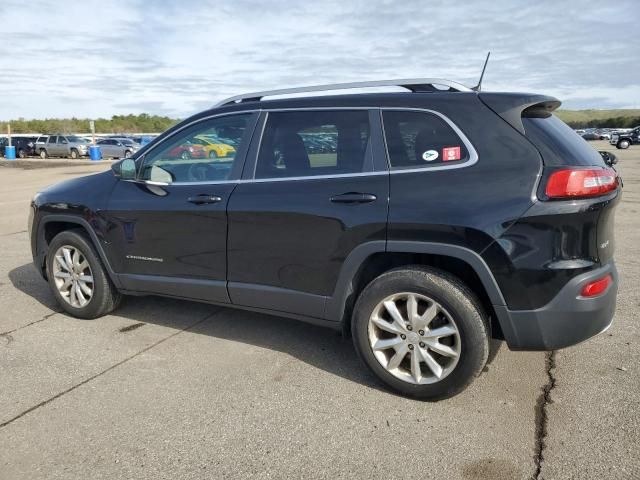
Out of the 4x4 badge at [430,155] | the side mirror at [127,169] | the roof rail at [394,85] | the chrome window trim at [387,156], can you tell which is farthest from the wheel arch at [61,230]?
the 4x4 badge at [430,155]

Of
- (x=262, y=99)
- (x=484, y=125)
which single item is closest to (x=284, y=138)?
(x=262, y=99)

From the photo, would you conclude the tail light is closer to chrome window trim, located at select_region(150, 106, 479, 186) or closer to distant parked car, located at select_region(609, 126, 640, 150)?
chrome window trim, located at select_region(150, 106, 479, 186)

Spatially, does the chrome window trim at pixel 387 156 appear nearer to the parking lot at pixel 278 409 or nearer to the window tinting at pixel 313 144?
the window tinting at pixel 313 144

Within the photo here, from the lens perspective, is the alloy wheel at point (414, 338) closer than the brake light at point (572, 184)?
No

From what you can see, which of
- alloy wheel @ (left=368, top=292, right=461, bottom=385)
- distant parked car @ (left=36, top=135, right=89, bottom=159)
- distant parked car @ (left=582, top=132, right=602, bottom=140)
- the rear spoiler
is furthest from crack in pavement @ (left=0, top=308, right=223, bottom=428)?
distant parked car @ (left=582, top=132, right=602, bottom=140)

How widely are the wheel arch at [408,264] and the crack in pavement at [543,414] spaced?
467mm

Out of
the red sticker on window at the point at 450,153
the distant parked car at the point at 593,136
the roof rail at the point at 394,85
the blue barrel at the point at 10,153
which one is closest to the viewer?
the red sticker on window at the point at 450,153

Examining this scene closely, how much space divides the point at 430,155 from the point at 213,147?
181 cm

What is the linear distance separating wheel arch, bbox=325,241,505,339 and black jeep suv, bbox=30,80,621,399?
12mm

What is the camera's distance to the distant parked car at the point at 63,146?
37.6m

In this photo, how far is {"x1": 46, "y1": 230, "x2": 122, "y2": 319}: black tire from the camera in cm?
454

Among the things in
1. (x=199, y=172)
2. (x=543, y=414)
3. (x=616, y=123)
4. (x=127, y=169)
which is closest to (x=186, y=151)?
(x=199, y=172)

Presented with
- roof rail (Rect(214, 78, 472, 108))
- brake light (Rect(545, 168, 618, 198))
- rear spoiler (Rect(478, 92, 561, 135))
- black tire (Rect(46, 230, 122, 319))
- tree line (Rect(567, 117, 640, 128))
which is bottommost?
black tire (Rect(46, 230, 122, 319))

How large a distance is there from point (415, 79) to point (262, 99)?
44.1 inches
